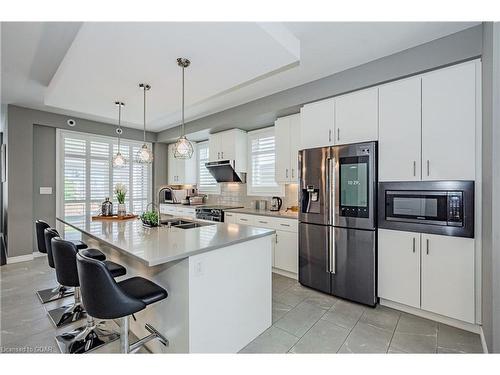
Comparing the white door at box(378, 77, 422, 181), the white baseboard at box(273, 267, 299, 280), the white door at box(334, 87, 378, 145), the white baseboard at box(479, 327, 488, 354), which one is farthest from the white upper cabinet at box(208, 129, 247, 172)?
the white baseboard at box(479, 327, 488, 354)

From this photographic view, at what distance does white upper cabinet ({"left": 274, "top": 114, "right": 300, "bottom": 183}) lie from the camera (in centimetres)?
364

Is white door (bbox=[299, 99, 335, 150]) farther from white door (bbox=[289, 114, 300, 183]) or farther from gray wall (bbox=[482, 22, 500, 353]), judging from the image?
gray wall (bbox=[482, 22, 500, 353])

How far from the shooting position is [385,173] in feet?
8.43

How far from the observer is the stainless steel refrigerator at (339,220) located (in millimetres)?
2617

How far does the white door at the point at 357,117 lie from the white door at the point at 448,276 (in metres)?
1.21

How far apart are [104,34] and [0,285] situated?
3.54 meters

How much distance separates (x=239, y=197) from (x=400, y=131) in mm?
3172

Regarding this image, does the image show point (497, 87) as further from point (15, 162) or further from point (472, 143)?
point (15, 162)

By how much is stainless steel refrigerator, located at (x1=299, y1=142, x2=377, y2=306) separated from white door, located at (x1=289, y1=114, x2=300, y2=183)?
1.42 ft

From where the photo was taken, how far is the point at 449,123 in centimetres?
222

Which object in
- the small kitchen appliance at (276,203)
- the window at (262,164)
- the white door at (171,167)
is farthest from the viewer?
the white door at (171,167)

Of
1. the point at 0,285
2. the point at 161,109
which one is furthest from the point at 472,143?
the point at 0,285

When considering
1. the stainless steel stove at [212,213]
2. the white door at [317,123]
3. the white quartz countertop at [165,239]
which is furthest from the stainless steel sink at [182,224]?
the white door at [317,123]

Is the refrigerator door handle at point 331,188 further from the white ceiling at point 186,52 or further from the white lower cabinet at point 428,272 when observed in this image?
the white ceiling at point 186,52
